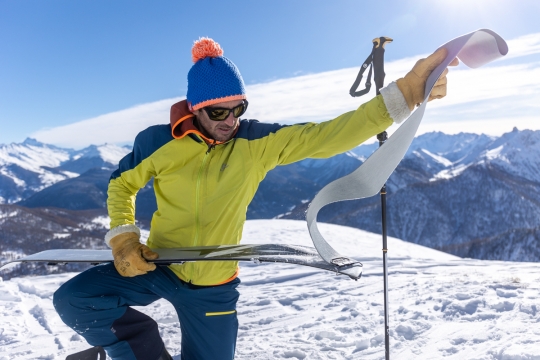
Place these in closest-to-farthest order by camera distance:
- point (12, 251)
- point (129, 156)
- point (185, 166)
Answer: point (185, 166), point (129, 156), point (12, 251)

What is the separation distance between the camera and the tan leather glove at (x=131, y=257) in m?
2.62

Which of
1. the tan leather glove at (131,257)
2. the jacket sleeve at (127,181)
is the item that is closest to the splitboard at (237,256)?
the tan leather glove at (131,257)

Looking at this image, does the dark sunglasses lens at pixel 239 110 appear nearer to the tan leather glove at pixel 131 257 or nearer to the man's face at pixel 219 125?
the man's face at pixel 219 125

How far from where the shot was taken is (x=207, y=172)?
8.95 ft

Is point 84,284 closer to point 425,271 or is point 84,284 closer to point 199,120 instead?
point 199,120

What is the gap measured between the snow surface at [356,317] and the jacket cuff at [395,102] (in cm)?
249

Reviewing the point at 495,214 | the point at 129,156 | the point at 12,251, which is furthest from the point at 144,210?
the point at 129,156

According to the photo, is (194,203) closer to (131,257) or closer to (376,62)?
(131,257)

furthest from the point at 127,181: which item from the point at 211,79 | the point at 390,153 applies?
the point at 390,153

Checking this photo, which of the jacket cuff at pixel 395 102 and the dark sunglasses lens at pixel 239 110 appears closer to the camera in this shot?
the jacket cuff at pixel 395 102

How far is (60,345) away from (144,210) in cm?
18526

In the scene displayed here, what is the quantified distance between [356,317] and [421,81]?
329 centimetres

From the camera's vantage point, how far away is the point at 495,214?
138m

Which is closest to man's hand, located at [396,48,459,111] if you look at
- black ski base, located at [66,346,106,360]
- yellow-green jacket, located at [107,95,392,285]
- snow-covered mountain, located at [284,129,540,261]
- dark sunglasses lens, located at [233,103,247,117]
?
yellow-green jacket, located at [107,95,392,285]
